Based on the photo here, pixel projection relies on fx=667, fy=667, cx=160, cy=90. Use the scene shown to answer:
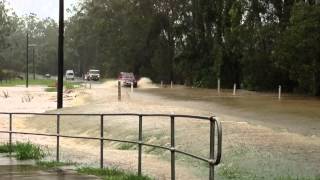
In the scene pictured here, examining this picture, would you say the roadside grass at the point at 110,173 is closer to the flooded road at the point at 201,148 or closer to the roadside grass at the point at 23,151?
the flooded road at the point at 201,148

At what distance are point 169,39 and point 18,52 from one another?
92003mm

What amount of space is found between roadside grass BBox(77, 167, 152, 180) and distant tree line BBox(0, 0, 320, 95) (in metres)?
36.6

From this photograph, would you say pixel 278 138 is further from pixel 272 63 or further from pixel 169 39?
pixel 169 39

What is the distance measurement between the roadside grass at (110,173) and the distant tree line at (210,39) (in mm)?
36566

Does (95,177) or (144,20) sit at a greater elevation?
(144,20)

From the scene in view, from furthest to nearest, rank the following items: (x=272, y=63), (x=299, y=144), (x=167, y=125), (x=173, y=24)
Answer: (x=173, y=24) → (x=272, y=63) → (x=167, y=125) → (x=299, y=144)

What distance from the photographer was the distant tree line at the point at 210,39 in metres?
49.0

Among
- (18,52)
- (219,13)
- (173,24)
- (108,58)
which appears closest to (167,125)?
(219,13)

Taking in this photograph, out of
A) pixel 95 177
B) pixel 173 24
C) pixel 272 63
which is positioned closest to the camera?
pixel 95 177

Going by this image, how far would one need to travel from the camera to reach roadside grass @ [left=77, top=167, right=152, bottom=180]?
1020 cm

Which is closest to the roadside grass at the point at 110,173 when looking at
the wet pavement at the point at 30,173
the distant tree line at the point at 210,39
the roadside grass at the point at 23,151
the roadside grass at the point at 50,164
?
the wet pavement at the point at 30,173

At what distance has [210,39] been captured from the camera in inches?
2990

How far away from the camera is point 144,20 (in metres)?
89.2

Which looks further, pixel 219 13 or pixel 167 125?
pixel 219 13
